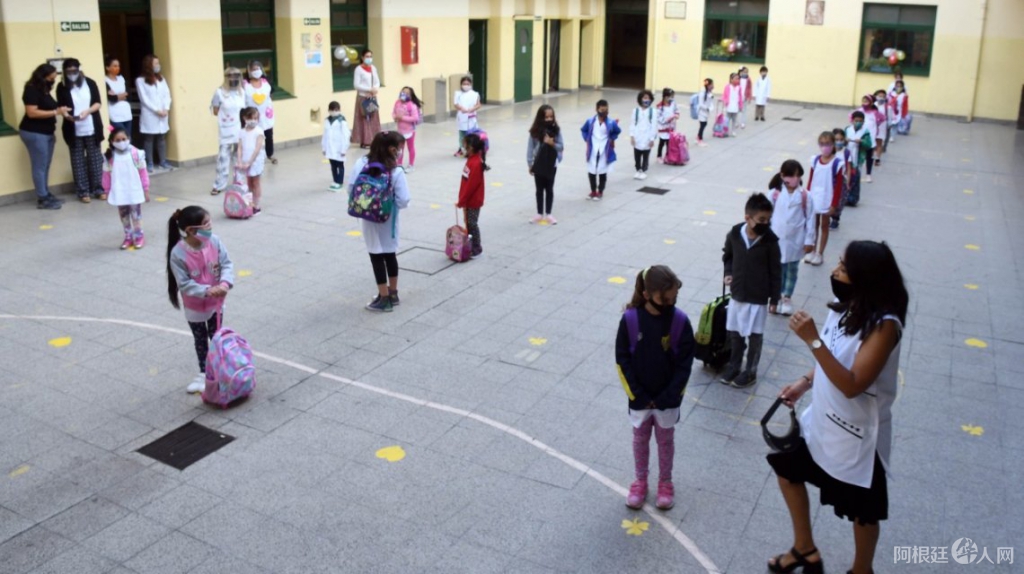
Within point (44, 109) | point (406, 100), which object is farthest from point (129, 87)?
point (406, 100)

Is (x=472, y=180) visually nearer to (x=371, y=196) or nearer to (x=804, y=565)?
(x=371, y=196)

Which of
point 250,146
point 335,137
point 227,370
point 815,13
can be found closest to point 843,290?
point 227,370

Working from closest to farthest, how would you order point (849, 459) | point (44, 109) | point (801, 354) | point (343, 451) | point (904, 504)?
point (849, 459), point (904, 504), point (343, 451), point (801, 354), point (44, 109)

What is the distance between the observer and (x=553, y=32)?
29.1 metres

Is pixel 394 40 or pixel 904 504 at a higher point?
pixel 394 40

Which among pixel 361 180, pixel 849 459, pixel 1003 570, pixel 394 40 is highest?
pixel 394 40

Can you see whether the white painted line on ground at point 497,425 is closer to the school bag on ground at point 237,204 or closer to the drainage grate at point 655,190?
the school bag on ground at point 237,204

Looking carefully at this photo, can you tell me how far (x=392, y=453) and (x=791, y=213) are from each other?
457cm

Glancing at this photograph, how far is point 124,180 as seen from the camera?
1040cm

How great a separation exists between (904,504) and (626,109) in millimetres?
20764

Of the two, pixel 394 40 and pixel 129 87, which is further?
pixel 394 40

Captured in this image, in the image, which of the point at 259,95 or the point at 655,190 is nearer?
the point at 655,190

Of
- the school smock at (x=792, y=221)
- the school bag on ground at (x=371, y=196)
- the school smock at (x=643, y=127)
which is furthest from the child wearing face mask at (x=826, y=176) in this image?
the school smock at (x=643, y=127)

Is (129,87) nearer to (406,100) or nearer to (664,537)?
(406,100)
